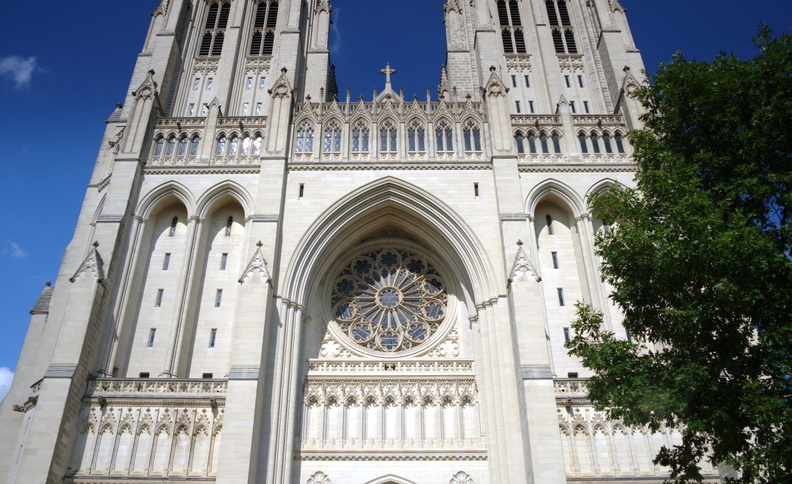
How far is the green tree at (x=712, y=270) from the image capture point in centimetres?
1034

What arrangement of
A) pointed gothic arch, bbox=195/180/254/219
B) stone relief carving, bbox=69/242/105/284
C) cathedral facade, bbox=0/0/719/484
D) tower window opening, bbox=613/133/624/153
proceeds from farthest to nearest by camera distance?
tower window opening, bbox=613/133/624/153, pointed gothic arch, bbox=195/180/254/219, stone relief carving, bbox=69/242/105/284, cathedral facade, bbox=0/0/719/484

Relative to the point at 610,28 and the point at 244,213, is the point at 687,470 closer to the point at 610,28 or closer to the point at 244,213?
the point at 244,213

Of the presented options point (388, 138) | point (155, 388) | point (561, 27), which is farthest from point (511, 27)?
point (155, 388)

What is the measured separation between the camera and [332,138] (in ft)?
77.2

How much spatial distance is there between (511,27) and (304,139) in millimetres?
12716

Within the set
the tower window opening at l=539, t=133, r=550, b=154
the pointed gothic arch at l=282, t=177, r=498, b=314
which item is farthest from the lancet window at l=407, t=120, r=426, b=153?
the tower window opening at l=539, t=133, r=550, b=154

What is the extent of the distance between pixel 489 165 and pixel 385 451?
1043 centimetres

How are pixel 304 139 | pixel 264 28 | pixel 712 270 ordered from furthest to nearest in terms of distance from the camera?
pixel 264 28 < pixel 304 139 < pixel 712 270

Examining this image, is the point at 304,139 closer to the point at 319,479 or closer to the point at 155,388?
the point at 155,388

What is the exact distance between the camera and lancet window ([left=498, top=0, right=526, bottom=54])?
29.2m

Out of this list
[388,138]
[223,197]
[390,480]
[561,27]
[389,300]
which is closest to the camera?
[390,480]

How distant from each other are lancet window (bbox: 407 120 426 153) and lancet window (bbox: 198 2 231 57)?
37.3ft

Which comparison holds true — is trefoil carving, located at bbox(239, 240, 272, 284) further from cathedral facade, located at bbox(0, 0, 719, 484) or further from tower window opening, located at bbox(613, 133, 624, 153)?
tower window opening, located at bbox(613, 133, 624, 153)

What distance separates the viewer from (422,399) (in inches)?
768
